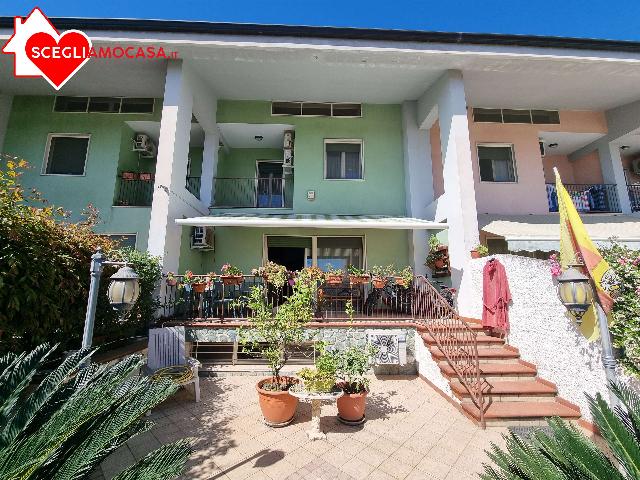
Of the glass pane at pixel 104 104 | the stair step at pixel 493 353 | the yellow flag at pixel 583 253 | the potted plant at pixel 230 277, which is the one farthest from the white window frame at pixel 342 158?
the glass pane at pixel 104 104

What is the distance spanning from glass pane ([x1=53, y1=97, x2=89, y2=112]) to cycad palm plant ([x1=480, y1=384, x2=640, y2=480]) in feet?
58.6

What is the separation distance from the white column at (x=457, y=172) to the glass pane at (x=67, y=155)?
595 inches

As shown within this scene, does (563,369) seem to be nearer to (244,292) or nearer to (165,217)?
(244,292)

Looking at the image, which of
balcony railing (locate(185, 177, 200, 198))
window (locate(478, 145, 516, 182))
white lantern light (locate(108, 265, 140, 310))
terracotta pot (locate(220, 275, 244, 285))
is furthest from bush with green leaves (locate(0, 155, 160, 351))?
window (locate(478, 145, 516, 182))

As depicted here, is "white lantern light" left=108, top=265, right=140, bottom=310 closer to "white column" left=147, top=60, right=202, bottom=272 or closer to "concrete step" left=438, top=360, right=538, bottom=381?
"white column" left=147, top=60, right=202, bottom=272

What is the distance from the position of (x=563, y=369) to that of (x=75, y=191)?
1726 cm

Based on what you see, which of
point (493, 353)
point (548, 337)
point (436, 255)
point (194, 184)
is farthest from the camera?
point (194, 184)

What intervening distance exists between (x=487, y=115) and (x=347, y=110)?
668 cm

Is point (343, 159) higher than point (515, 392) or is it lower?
higher

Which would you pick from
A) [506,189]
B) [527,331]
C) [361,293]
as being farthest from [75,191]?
[506,189]

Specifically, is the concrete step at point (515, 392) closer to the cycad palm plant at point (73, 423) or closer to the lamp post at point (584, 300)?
the lamp post at point (584, 300)

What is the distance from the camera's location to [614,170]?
14133 millimetres

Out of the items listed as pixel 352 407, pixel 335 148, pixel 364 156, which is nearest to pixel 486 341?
pixel 352 407

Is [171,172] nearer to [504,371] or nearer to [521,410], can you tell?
[504,371]
